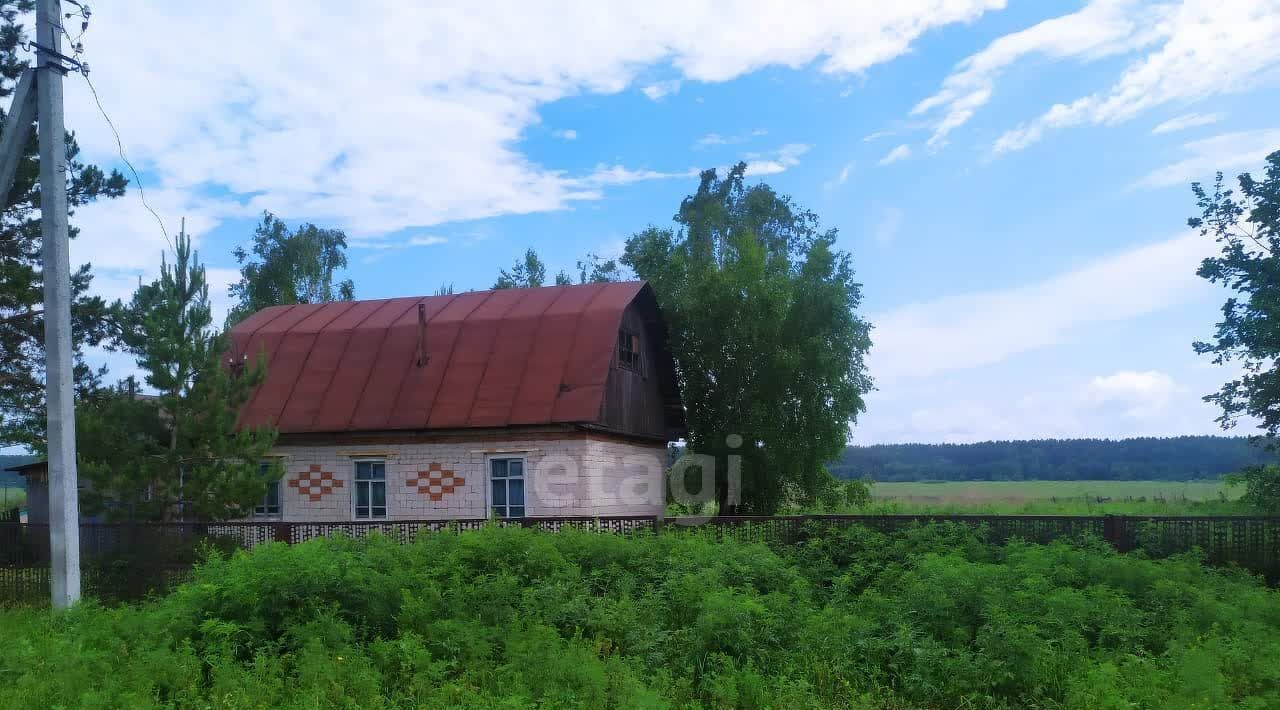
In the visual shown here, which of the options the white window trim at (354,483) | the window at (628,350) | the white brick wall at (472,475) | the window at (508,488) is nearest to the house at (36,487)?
the white brick wall at (472,475)

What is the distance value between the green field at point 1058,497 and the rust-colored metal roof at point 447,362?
12338 mm

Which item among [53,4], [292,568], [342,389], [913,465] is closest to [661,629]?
[292,568]

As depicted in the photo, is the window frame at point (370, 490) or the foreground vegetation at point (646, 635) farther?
the window frame at point (370, 490)

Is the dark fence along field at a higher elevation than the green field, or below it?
higher

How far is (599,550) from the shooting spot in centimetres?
1195

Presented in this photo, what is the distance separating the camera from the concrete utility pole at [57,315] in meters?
11.5

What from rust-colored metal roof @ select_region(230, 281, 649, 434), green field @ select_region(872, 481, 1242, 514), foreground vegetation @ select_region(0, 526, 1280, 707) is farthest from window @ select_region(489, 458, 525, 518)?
green field @ select_region(872, 481, 1242, 514)

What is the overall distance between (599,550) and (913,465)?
2316 inches

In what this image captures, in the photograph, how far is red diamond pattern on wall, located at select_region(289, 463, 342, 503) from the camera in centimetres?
1994

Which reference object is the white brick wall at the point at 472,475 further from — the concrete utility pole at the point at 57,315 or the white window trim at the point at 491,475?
the concrete utility pole at the point at 57,315

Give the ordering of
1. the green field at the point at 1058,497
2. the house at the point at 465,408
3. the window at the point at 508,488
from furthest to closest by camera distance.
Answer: the green field at the point at 1058,497 < the window at the point at 508,488 < the house at the point at 465,408

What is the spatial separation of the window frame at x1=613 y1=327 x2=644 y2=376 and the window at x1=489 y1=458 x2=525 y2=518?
3.22 m

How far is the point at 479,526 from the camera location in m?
15.3

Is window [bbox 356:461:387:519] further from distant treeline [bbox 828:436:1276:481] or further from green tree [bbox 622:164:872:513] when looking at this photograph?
distant treeline [bbox 828:436:1276:481]
